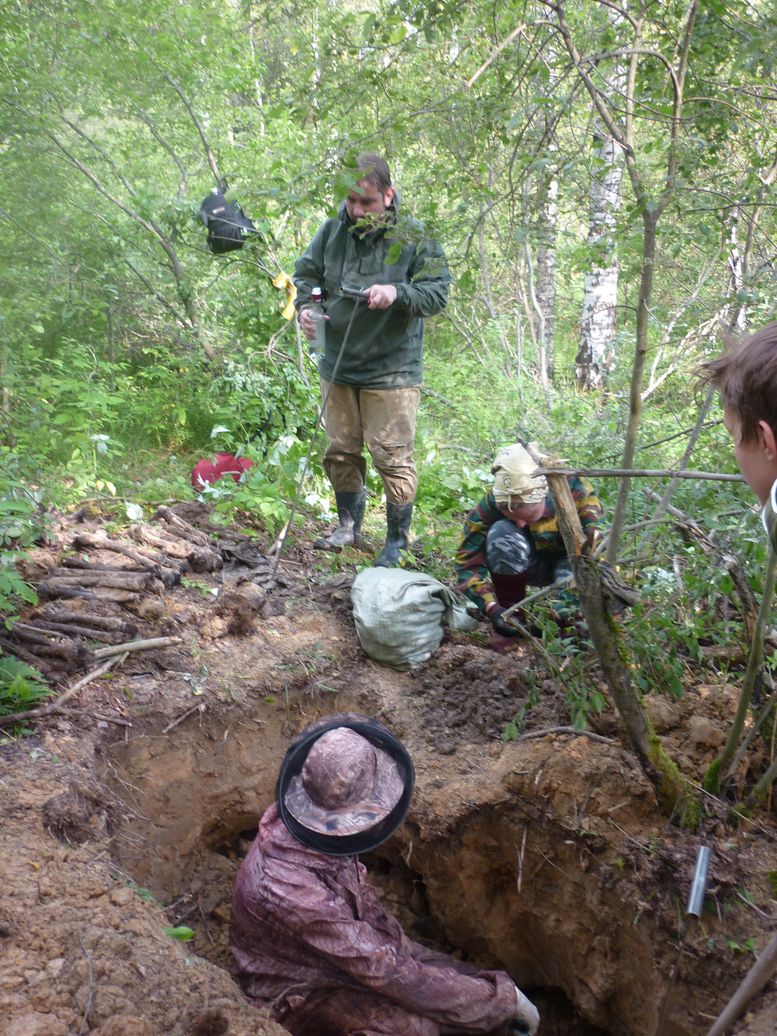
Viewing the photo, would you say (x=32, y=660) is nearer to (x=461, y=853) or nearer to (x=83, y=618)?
(x=83, y=618)

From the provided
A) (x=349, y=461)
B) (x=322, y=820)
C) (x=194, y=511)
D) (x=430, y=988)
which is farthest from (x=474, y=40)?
(x=430, y=988)

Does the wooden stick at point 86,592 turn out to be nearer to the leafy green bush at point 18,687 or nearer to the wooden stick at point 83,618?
the wooden stick at point 83,618

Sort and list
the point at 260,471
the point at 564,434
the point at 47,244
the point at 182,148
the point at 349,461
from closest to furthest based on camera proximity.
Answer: the point at 349,461, the point at 260,471, the point at 564,434, the point at 47,244, the point at 182,148

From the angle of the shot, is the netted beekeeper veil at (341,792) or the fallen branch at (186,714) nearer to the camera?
the netted beekeeper veil at (341,792)

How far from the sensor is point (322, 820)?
2660 mm

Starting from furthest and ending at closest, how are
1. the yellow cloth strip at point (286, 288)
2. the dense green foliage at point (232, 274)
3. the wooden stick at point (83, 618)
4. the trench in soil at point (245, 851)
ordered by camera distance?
the yellow cloth strip at point (286, 288), the dense green foliage at point (232, 274), the wooden stick at point (83, 618), the trench in soil at point (245, 851)

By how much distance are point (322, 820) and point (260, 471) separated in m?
3.40

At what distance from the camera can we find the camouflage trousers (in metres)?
4.50

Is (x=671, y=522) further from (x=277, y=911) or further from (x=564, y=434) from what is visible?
(x=564, y=434)

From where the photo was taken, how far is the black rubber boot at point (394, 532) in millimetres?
4672

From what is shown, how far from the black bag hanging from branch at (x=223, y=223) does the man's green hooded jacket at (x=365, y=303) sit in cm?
225

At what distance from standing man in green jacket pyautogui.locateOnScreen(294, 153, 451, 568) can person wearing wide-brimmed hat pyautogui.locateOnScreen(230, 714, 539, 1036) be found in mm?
1997

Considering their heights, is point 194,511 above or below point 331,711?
above

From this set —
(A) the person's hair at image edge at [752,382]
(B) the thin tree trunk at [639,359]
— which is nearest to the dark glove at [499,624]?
(B) the thin tree trunk at [639,359]
